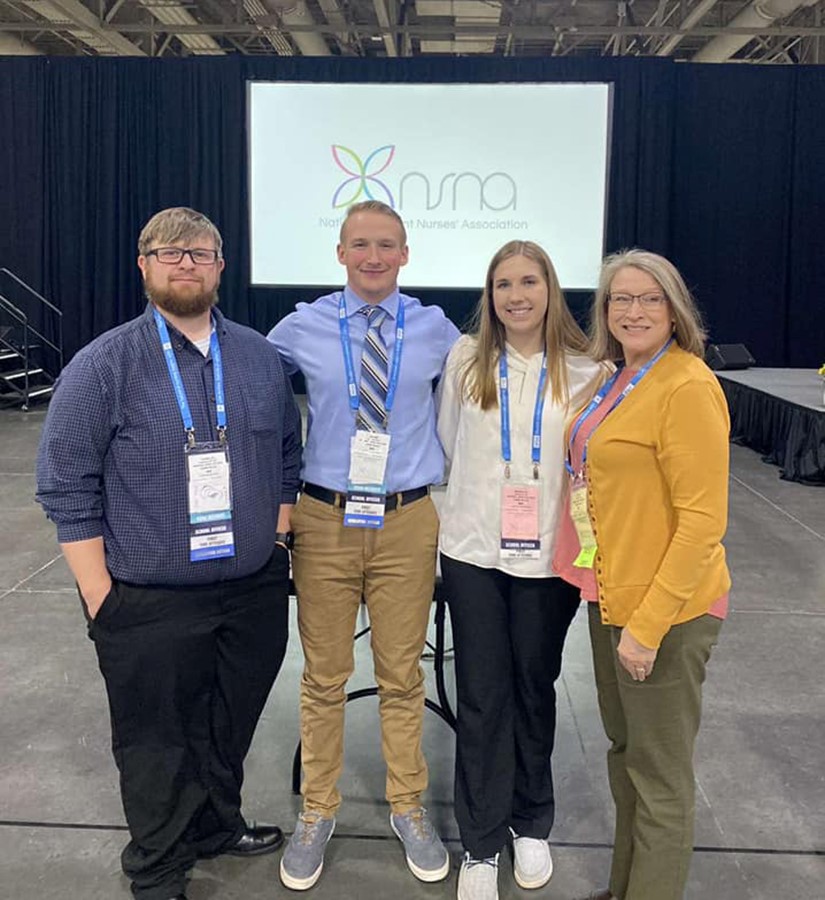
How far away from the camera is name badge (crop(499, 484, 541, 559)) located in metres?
1.69

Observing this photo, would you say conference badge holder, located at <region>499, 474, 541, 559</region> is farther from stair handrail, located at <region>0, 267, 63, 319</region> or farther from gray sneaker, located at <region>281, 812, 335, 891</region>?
stair handrail, located at <region>0, 267, 63, 319</region>

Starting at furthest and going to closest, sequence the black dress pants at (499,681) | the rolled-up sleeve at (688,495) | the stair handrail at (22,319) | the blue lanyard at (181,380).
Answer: the stair handrail at (22,319), the black dress pants at (499,681), the blue lanyard at (181,380), the rolled-up sleeve at (688,495)

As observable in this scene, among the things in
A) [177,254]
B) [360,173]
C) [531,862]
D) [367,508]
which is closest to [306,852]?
[531,862]

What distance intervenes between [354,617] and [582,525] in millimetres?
606

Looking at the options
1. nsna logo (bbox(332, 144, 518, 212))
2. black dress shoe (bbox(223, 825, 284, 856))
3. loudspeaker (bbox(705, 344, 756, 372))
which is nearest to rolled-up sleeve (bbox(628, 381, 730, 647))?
black dress shoe (bbox(223, 825, 284, 856))

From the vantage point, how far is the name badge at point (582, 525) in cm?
154

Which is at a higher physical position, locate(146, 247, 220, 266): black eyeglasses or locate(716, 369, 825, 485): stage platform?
locate(146, 247, 220, 266): black eyeglasses

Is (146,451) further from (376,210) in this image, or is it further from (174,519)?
(376,210)

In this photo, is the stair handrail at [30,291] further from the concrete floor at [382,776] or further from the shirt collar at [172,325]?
the shirt collar at [172,325]

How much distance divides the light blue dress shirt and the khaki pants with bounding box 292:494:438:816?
0.08 m

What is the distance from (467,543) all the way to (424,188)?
292 inches

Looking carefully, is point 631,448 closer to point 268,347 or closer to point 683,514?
point 683,514

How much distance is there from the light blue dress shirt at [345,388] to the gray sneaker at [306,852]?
0.77 meters

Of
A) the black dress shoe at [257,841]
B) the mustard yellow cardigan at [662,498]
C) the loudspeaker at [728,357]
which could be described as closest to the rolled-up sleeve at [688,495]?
the mustard yellow cardigan at [662,498]
